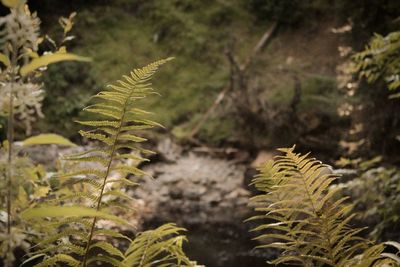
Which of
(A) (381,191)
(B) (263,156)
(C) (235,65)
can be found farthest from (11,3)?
(C) (235,65)

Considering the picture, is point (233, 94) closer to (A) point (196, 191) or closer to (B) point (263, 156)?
(B) point (263, 156)

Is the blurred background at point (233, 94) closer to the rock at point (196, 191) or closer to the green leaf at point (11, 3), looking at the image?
the rock at point (196, 191)

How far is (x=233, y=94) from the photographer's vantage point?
7621 millimetres

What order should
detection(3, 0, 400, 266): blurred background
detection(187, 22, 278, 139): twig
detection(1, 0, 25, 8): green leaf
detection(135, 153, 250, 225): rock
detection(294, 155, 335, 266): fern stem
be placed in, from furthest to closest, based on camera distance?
detection(187, 22, 278, 139): twig
detection(135, 153, 250, 225): rock
detection(3, 0, 400, 266): blurred background
detection(294, 155, 335, 266): fern stem
detection(1, 0, 25, 8): green leaf

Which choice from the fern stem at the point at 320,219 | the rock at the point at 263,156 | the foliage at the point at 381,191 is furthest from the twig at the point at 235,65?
the fern stem at the point at 320,219

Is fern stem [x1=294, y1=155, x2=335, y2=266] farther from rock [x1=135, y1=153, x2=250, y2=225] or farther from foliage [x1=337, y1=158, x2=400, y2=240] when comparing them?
rock [x1=135, y1=153, x2=250, y2=225]

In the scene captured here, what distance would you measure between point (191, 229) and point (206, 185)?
53.4 inches

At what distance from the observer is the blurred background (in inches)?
211

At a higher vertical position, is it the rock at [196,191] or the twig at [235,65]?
the twig at [235,65]

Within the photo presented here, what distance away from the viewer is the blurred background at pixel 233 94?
Result: 535 centimetres

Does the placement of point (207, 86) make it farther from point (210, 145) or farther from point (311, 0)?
point (311, 0)

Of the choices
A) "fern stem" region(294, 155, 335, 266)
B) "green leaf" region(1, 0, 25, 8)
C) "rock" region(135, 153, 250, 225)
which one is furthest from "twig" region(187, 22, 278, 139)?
"green leaf" region(1, 0, 25, 8)

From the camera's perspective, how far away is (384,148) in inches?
221

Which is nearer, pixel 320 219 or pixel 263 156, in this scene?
pixel 320 219
